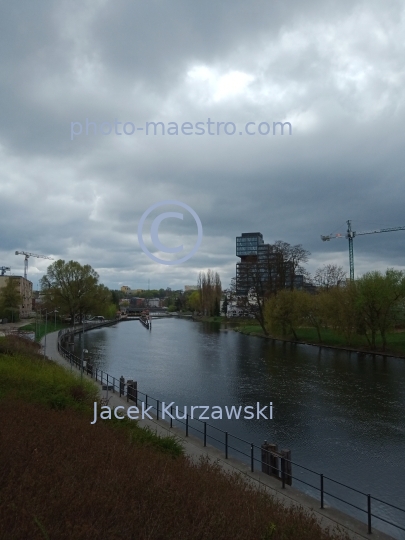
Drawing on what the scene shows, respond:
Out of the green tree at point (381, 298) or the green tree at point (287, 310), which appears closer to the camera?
the green tree at point (381, 298)

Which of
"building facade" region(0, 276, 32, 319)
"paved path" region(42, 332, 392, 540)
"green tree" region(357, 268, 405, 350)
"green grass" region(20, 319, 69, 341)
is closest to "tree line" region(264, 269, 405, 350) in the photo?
"green tree" region(357, 268, 405, 350)

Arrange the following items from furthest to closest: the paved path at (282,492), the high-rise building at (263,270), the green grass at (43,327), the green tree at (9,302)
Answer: the green tree at (9,302), the green grass at (43,327), the high-rise building at (263,270), the paved path at (282,492)

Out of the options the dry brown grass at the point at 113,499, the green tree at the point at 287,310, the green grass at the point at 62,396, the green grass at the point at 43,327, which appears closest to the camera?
the dry brown grass at the point at 113,499

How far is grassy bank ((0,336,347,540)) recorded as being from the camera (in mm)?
3715

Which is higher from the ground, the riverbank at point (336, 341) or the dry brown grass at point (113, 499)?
the dry brown grass at point (113, 499)

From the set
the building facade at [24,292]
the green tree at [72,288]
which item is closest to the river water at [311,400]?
the green tree at [72,288]

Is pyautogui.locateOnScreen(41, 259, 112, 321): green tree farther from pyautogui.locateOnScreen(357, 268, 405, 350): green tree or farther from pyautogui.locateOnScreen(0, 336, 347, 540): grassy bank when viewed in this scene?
pyautogui.locateOnScreen(0, 336, 347, 540): grassy bank

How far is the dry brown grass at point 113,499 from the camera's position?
3688mm

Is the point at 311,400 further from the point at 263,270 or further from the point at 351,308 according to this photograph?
the point at 263,270

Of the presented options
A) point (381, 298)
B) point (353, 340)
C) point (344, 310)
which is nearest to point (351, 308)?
point (344, 310)

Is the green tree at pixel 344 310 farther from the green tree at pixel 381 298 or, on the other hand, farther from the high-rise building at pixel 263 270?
the high-rise building at pixel 263 270

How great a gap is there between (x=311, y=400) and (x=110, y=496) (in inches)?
527

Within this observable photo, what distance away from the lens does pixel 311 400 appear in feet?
53.9

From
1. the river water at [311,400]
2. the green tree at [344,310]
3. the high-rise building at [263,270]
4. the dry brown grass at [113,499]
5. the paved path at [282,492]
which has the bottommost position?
the river water at [311,400]
